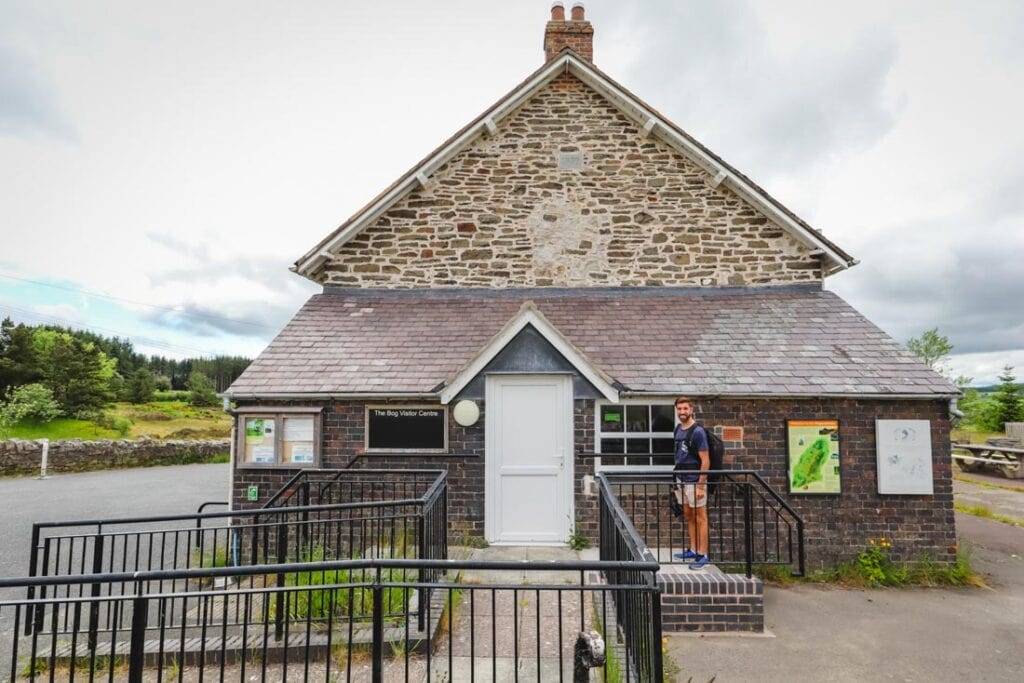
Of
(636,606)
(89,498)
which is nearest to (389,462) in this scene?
(636,606)

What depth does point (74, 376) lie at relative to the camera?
103ft

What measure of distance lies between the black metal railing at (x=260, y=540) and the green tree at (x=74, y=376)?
25885 millimetres

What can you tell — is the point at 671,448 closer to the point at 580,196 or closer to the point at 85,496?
the point at 580,196

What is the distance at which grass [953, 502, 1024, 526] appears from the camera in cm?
1118

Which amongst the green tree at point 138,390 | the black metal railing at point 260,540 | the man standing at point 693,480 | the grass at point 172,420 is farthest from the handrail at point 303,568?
the green tree at point 138,390

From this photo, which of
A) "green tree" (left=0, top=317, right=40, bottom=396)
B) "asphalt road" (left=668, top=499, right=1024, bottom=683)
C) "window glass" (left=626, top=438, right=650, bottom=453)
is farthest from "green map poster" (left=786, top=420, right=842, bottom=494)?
"green tree" (left=0, top=317, right=40, bottom=396)

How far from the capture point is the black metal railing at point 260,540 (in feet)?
16.6

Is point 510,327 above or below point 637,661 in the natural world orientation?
above

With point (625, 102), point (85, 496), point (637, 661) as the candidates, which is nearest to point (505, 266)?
point (625, 102)

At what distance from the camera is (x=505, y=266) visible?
10.6 metres

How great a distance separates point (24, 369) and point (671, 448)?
39720mm

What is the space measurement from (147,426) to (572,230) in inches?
1297

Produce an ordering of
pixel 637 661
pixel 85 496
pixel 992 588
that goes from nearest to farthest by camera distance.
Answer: pixel 637 661
pixel 992 588
pixel 85 496

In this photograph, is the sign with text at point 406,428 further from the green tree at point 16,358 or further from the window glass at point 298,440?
the green tree at point 16,358
